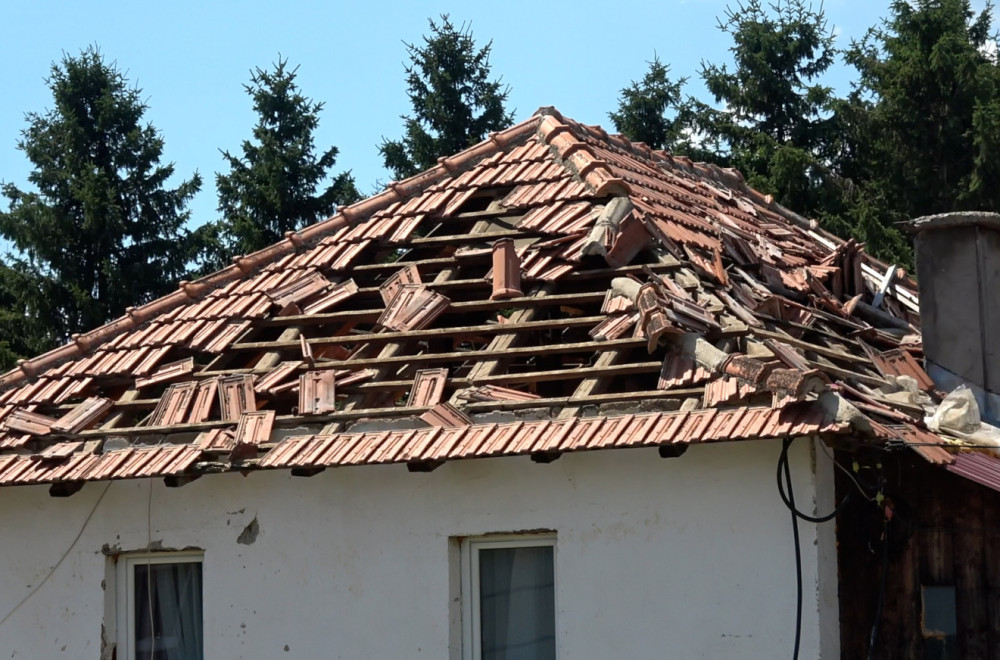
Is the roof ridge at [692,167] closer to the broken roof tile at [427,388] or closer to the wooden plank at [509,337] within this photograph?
the wooden plank at [509,337]

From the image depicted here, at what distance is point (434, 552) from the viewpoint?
830 centimetres

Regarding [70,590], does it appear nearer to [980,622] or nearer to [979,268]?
[980,622]

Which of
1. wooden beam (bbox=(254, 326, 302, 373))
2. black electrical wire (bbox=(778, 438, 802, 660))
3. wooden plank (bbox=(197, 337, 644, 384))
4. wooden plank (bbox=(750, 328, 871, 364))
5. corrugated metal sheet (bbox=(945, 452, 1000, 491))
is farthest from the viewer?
wooden beam (bbox=(254, 326, 302, 373))

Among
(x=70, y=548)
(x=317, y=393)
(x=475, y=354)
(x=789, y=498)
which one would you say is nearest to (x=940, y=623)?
(x=789, y=498)

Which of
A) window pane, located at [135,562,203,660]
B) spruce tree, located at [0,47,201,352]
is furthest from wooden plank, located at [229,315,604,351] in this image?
spruce tree, located at [0,47,201,352]

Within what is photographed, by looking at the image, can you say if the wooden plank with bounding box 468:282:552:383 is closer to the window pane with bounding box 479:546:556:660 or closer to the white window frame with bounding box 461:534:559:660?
the white window frame with bounding box 461:534:559:660

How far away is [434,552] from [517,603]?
25.1 inches

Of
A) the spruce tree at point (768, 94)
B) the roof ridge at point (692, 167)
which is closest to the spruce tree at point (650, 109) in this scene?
the spruce tree at point (768, 94)

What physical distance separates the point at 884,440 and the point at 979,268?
9.73 ft

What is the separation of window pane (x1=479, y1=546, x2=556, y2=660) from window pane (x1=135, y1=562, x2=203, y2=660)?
2.15 meters

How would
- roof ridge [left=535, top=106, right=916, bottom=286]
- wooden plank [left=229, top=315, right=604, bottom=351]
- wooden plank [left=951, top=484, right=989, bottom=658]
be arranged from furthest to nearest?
1. roof ridge [left=535, top=106, right=916, bottom=286]
2. wooden plank [left=229, top=315, right=604, bottom=351]
3. wooden plank [left=951, top=484, right=989, bottom=658]

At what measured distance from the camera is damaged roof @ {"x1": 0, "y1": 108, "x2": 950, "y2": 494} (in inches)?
311

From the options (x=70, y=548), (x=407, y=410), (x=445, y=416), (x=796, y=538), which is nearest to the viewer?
(x=796, y=538)

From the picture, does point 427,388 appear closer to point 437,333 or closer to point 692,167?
point 437,333
